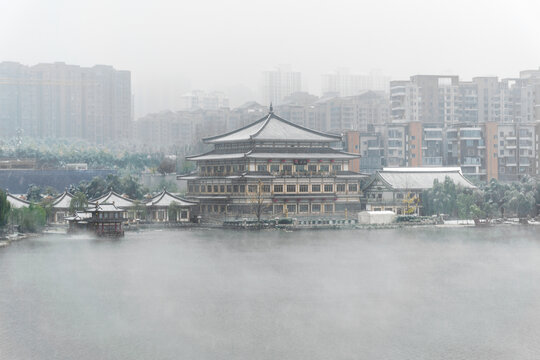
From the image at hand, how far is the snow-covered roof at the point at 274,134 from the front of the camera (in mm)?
32781

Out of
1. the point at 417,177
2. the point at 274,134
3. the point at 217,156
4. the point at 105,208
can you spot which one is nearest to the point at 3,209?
the point at 105,208

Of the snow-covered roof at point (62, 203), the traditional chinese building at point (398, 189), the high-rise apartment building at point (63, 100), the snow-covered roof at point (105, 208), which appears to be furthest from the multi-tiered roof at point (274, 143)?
the high-rise apartment building at point (63, 100)

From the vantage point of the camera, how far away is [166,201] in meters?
30.9

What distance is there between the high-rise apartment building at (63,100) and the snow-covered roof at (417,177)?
29256 mm

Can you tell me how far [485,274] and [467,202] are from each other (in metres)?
13.1

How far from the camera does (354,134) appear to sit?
44875 millimetres

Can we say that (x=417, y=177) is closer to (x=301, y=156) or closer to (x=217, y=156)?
(x=301, y=156)

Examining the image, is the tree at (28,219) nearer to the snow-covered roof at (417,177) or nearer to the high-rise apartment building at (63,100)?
the snow-covered roof at (417,177)

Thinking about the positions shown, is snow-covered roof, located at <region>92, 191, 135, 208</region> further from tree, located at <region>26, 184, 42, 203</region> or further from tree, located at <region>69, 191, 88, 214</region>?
tree, located at <region>26, 184, 42, 203</region>

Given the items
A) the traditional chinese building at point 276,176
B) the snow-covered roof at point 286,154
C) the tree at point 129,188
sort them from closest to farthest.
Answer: the traditional chinese building at point 276,176 → the snow-covered roof at point 286,154 → the tree at point 129,188

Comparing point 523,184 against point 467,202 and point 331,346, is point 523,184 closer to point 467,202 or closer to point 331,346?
point 467,202

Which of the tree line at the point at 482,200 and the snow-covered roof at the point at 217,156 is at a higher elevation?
the snow-covered roof at the point at 217,156

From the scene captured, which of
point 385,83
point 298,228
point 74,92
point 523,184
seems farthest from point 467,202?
point 74,92

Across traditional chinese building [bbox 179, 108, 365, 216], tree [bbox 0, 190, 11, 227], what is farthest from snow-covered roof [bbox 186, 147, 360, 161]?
tree [bbox 0, 190, 11, 227]
